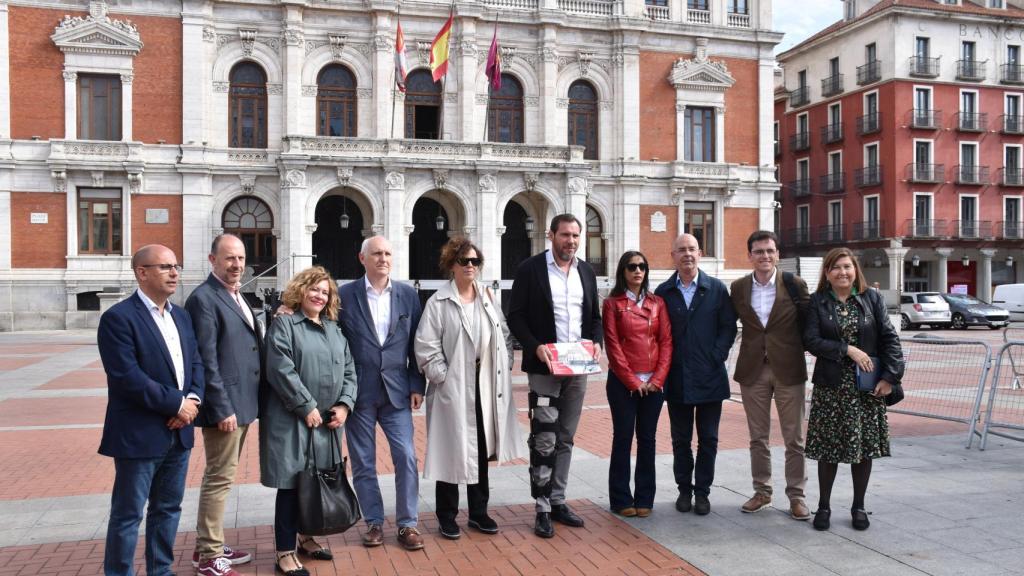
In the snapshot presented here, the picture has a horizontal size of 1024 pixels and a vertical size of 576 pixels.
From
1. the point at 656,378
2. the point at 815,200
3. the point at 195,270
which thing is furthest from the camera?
the point at 815,200

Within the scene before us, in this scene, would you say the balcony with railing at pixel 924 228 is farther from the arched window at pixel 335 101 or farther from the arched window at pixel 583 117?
the arched window at pixel 335 101

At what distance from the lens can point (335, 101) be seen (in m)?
32.8

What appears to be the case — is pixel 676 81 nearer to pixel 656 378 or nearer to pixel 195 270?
pixel 195 270

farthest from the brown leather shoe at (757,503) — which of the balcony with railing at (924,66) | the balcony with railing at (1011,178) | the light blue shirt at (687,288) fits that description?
the balcony with railing at (1011,178)

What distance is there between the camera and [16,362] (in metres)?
18.1

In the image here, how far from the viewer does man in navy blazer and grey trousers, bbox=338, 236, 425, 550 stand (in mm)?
5586

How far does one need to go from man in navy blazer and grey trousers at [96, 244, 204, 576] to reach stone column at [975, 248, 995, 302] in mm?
50165

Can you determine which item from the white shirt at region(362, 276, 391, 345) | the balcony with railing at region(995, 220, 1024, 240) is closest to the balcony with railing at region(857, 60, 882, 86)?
the balcony with railing at region(995, 220, 1024, 240)

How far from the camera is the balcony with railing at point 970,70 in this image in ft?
146

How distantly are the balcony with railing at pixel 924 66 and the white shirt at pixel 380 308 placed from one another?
150 feet

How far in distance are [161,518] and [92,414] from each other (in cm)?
756

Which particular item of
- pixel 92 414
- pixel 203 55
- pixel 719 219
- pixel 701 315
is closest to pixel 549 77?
pixel 719 219

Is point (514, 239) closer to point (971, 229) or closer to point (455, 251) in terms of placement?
point (971, 229)

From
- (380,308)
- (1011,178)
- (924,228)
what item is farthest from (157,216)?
(1011,178)
